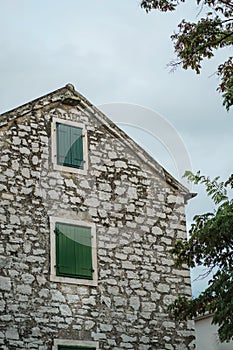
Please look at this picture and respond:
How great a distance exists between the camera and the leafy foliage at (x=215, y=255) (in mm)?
11758

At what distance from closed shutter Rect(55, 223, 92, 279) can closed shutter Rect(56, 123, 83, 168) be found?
1467 mm

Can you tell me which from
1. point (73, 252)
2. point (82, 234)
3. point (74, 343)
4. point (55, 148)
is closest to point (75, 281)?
point (73, 252)

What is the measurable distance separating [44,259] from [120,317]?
6.38 feet

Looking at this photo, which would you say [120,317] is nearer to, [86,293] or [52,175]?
[86,293]

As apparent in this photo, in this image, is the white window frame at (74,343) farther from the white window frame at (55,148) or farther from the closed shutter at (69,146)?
the closed shutter at (69,146)

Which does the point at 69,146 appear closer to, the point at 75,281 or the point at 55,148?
the point at 55,148

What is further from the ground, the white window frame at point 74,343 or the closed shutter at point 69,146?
the closed shutter at point 69,146

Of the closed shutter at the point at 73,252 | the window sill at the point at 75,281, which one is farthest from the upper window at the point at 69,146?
the window sill at the point at 75,281

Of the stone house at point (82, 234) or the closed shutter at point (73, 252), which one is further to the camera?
the closed shutter at point (73, 252)

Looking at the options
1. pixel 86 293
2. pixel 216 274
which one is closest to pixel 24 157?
pixel 86 293

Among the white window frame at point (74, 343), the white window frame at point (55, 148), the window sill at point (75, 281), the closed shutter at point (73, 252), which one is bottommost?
the white window frame at point (74, 343)

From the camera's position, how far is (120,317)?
47.1 feet

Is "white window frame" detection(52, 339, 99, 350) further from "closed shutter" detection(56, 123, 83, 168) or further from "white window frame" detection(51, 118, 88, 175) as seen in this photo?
"closed shutter" detection(56, 123, 83, 168)

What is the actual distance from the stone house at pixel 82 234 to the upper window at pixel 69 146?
0.02 m
